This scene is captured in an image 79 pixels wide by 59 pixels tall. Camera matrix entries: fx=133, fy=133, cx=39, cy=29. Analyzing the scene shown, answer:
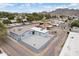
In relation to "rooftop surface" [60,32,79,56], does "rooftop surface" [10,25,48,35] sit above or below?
above

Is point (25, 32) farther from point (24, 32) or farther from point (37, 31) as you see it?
point (37, 31)

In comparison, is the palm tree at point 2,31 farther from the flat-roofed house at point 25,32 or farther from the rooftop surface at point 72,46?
the rooftop surface at point 72,46

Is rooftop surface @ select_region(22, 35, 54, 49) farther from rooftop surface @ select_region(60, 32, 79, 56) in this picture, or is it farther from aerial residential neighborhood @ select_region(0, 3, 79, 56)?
rooftop surface @ select_region(60, 32, 79, 56)

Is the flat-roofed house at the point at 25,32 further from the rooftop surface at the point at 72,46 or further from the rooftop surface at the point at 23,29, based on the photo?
the rooftop surface at the point at 72,46

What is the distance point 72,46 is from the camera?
4.65 ft

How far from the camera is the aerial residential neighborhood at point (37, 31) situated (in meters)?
1.40

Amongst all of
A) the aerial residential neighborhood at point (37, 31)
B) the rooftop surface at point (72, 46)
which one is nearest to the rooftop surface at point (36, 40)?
the aerial residential neighborhood at point (37, 31)

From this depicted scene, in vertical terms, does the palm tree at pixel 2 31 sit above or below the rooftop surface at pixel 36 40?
above

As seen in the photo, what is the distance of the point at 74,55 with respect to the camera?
139 centimetres

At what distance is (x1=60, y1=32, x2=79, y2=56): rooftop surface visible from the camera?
54.7 inches

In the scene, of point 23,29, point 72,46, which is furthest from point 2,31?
point 72,46

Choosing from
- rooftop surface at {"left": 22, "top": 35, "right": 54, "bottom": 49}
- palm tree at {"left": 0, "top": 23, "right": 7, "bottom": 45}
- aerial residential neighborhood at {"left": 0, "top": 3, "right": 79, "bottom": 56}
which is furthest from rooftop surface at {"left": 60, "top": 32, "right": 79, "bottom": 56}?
palm tree at {"left": 0, "top": 23, "right": 7, "bottom": 45}

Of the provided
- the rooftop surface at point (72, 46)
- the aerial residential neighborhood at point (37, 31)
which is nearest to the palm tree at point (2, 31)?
the aerial residential neighborhood at point (37, 31)

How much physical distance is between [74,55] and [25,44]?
1.73 ft
